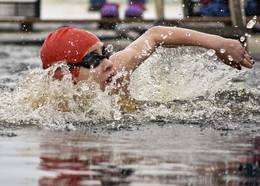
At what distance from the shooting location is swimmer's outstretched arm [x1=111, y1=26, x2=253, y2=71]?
4629mm

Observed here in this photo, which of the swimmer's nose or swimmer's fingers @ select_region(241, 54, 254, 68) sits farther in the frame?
the swimmer's nose

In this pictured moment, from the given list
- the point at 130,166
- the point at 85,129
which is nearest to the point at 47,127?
the point at 85,129

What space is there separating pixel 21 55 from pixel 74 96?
614 centimetres

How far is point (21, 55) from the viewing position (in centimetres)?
1076

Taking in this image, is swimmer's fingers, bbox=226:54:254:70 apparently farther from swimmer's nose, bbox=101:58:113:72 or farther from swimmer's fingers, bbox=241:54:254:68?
swimmer's nose, bbox=101:58:113:72

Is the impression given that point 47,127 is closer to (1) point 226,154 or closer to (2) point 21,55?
(1) point 226,154

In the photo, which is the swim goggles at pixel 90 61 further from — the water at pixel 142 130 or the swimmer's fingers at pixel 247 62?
the swimmer's fingers at pixel 247 62

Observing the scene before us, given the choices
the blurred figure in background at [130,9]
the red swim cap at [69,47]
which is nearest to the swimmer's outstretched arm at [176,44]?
the red swim cap at [69,47]

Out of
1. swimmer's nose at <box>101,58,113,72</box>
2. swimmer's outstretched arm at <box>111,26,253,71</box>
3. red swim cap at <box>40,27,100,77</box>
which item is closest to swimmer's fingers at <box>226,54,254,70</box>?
swimmer's outstretched arm at <box>111,26,253,71</box>

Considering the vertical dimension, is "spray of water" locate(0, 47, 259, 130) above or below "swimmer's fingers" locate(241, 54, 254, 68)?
below

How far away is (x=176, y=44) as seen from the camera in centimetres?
526

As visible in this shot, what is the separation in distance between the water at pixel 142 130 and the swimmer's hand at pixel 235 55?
1.35 ft

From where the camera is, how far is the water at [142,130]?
281cm

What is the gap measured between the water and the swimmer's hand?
16.2 inches
